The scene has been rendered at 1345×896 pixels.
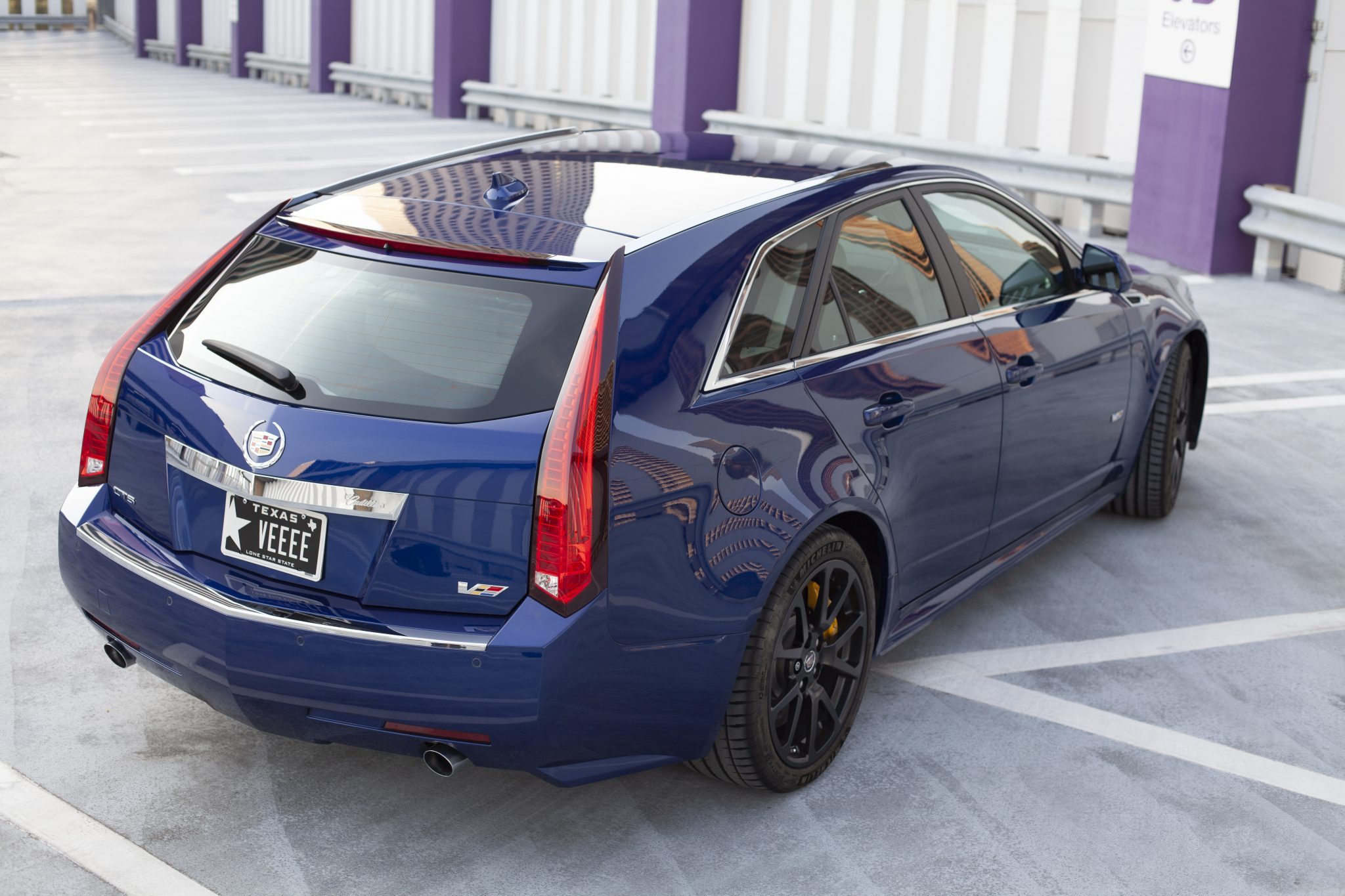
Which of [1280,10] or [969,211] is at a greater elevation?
[1280,10]

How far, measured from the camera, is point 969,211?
4.84m

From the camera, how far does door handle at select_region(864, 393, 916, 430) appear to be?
4.03 m

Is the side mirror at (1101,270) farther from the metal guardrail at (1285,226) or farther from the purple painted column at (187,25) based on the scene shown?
the purple painted column at (187,25)

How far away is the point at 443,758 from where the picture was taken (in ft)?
11.0

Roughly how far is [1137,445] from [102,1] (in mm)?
55705

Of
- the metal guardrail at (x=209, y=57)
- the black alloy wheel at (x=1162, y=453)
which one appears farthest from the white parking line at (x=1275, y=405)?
the metal guardrail at (x=209, y=57)

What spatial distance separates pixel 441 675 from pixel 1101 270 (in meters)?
3.04

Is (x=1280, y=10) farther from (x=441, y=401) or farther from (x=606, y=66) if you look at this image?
(x=606, y=66)

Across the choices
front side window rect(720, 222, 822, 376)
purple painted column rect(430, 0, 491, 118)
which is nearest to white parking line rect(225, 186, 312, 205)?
purple painted column rect(430, 0, 491, 118)

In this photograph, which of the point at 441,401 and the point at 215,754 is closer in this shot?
the point at 441,401

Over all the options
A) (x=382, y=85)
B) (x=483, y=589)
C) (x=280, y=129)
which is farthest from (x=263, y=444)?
(x=382, y=85)

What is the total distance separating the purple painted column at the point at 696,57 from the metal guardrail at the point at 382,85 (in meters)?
7.55

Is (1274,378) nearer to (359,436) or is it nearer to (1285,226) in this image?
(1285,226)

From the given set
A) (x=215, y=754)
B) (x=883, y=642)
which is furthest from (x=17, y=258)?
(x=883, y=642)
